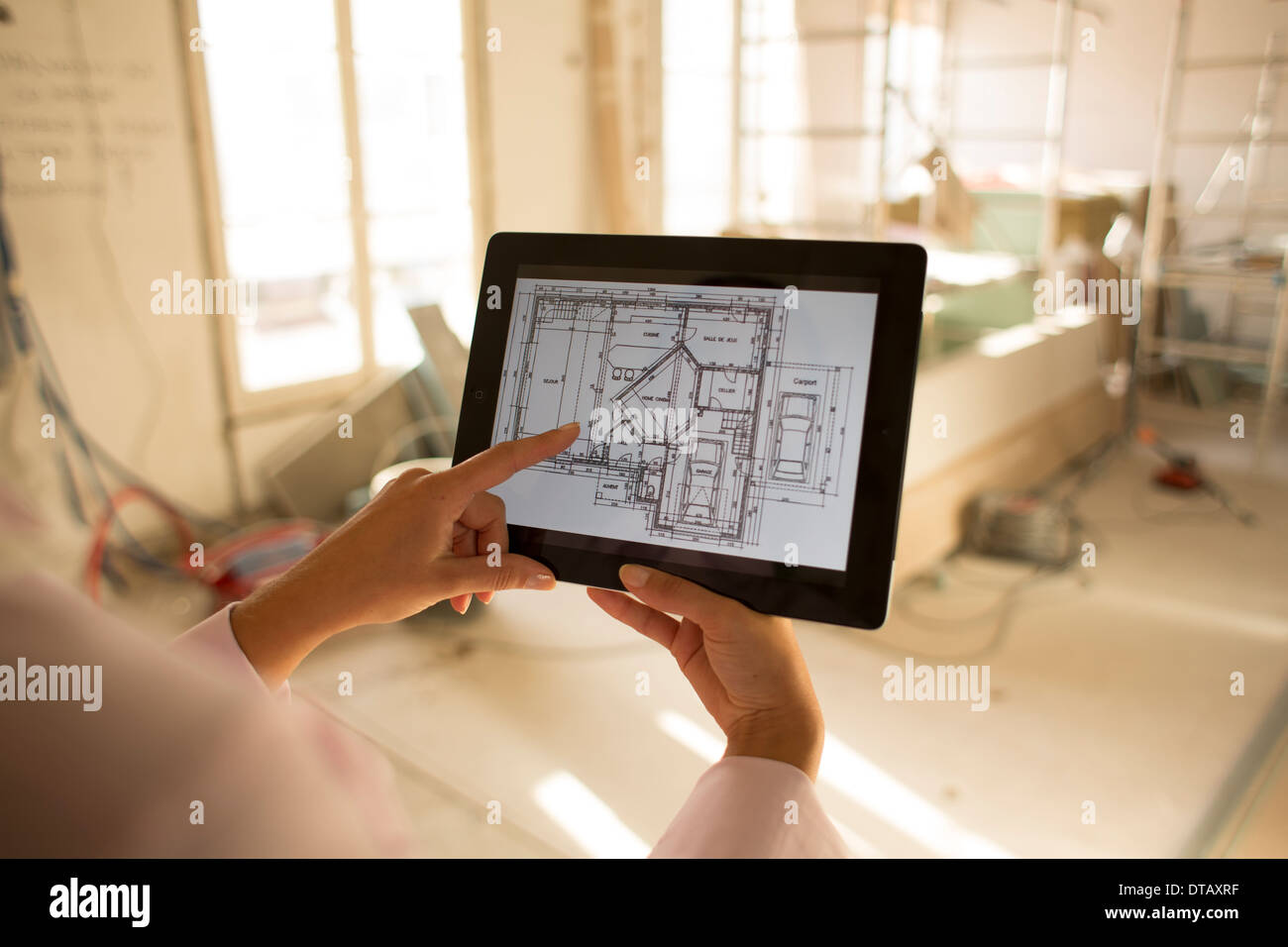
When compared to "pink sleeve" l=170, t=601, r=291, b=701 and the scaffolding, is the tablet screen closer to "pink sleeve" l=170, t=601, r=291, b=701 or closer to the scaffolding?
"pink sleeve" l=170, t=601, r=291, b=701

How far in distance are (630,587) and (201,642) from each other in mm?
369

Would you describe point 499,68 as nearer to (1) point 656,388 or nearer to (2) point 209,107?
(2) point 209,107

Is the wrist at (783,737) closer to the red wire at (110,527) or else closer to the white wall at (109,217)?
the red wire at (110,527)

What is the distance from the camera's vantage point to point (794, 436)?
31.6 inches

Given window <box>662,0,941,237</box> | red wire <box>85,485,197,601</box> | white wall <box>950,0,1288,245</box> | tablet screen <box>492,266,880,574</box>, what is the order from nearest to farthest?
tablet screen <box>492,266,880,574</box> < red wire <box>85,485,197,601</box> < window <box>662,0,941,237</box> < white wall <box>950,0,1288,245</box>

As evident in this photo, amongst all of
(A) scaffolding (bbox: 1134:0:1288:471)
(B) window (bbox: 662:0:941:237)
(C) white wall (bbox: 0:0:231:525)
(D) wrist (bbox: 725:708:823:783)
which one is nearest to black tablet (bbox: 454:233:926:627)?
(D) wrist (bbox: 725:708:823:783)

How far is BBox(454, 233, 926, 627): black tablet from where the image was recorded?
0.79 metres

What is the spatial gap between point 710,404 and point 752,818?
344 mm

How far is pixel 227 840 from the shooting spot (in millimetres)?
470

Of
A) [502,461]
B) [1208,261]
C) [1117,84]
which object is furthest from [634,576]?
[1117,84]

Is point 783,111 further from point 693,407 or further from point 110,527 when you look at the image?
point 693,407

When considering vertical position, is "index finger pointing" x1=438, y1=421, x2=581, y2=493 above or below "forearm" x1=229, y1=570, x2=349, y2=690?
above

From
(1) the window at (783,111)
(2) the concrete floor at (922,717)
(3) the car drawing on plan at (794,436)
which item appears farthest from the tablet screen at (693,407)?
(1) the window at (783,111)

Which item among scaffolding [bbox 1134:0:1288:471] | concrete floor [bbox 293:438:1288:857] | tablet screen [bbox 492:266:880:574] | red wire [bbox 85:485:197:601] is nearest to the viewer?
tablet screen [bbox 492:266:880:574]
